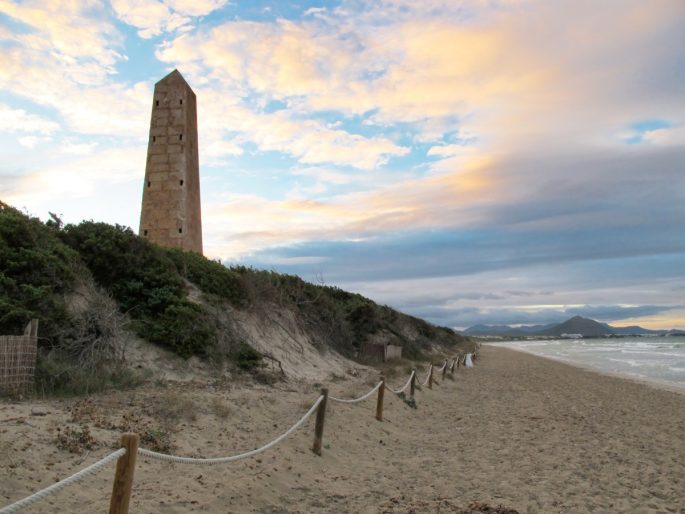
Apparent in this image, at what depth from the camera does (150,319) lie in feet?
38.5

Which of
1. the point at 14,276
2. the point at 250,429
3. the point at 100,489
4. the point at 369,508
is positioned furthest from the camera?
the point at 14,276

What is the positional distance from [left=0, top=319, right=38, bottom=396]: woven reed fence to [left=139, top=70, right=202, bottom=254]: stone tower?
34.8ft

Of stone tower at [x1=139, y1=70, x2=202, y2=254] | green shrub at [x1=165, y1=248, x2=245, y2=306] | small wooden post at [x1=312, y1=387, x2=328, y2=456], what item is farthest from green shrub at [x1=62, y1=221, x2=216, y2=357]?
stone tower at [x1=139, y1=70, x2=202, y2=254]

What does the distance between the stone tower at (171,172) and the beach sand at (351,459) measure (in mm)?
9037

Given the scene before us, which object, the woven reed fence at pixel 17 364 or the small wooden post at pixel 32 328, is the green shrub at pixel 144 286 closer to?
the small wooden post at pixel 32 328

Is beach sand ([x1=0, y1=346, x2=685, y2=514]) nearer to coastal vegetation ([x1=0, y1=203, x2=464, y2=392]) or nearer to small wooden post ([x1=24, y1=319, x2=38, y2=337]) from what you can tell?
coastal vegetation ([x1=0, y1=203, x2=464, y2=392])

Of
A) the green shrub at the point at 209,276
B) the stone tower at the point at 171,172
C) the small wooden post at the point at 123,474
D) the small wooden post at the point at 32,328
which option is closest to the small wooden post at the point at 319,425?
the small wooden post at the point at 123,474

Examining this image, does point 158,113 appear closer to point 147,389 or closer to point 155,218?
point 155,218

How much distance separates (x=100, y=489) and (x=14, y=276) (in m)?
6.29

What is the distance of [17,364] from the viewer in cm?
770

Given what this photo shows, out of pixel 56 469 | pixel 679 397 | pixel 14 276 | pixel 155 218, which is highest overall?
pixel 155 218

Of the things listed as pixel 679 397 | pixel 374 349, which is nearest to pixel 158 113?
Answer: pixel 374 349

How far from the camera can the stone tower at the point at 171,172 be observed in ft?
61.2

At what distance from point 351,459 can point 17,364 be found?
5272mm
